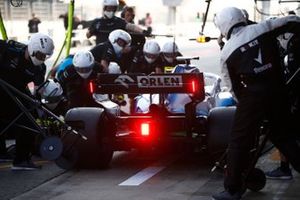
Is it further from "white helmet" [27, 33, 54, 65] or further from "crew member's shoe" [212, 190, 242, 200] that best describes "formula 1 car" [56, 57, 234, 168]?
"crew member's shoe" [212, 190, 242, 200]

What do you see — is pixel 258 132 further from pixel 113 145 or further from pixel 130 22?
pixel 130 22

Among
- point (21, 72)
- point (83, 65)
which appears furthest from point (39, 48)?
point (83, 65)

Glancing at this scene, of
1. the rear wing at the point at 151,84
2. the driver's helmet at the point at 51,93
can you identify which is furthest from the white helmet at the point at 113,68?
the rear wing at the point at 151,84

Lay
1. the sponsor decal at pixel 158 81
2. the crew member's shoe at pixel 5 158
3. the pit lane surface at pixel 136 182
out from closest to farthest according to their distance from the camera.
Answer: the pit lane surface at pixel 136 182
the sponsor decal at pixel 158 81
the crew member's shoe at pixel 5 158

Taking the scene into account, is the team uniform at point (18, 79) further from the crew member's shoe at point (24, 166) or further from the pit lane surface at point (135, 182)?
the pit lane surface at point (135, 182)

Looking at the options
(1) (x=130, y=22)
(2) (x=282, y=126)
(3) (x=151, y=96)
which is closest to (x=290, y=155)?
(2) (x=282, y=126)

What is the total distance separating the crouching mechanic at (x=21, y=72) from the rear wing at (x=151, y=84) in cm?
65

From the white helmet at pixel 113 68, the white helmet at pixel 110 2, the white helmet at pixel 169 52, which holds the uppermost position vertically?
the white helmet at pixel 110 2

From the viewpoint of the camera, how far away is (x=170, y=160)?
8844mm

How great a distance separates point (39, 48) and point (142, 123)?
1.40m

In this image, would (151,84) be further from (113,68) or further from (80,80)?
(113,68)

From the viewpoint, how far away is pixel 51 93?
28.5 feet

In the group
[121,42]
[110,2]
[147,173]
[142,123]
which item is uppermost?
[110,2]

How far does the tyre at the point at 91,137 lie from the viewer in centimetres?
806
